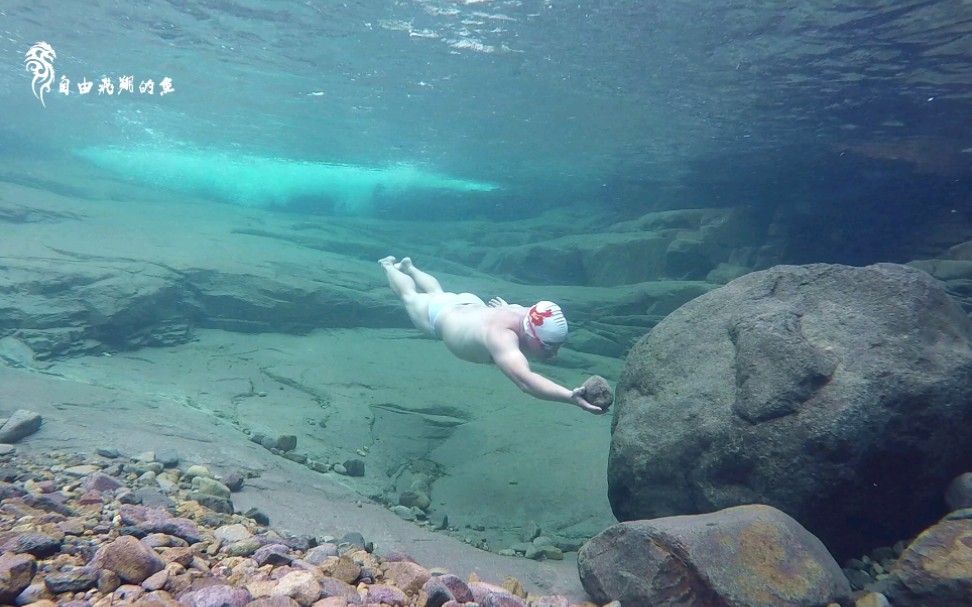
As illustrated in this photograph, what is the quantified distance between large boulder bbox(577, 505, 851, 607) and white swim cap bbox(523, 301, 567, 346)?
1.85 meters

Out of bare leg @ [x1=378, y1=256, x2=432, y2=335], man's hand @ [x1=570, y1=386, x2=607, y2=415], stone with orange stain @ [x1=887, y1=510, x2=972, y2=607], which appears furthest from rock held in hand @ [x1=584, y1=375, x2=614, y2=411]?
bare leg @ [x1=378, y1=256, x2=432, y2=335]

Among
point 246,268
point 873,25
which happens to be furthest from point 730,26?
point 246,268

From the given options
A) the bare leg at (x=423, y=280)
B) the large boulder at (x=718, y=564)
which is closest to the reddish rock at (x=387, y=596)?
the large boulder at (x=718, y=564)

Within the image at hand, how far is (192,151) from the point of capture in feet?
142

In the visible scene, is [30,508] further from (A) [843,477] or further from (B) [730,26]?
(B) [730,26]

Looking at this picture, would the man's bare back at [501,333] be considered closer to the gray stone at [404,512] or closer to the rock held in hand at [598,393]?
the rock held in hand at [598,393]

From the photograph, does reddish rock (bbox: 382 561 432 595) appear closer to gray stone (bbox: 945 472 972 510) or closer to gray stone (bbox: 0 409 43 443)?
gray stone (bbox: 0 409 43 443)

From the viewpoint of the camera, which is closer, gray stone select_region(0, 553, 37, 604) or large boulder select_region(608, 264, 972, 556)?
gray stone select_region(0, 553, 37, 604)

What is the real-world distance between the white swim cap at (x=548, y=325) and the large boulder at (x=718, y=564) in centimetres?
185

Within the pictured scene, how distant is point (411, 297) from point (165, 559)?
237 inches

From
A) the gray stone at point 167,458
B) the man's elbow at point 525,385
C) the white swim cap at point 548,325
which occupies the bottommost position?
the gray stone at point 167,458

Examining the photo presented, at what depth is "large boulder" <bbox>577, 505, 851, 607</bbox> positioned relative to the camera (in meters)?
2.97

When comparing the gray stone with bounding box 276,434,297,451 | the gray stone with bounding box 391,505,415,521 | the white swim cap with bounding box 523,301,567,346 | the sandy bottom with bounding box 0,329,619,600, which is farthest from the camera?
the gray stone with bounding box 276,434,297,451

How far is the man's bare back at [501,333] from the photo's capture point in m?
4.14
